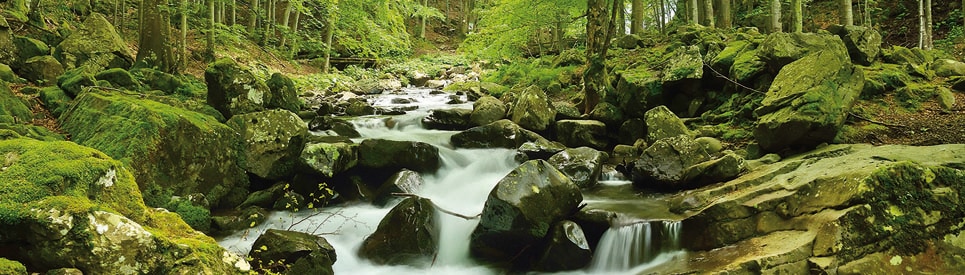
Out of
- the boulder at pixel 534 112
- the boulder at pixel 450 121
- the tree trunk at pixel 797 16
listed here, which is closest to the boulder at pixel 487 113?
the boulder at pixel 450 121

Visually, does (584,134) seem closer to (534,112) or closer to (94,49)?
(534,112)

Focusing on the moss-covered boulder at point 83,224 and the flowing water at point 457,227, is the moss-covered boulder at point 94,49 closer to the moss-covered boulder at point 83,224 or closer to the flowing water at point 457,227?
the flowing water at point 457,227

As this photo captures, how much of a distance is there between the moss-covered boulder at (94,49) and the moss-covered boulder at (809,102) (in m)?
12.5

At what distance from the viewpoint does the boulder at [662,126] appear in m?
8.90

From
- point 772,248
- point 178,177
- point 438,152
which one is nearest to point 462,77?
point 438,152

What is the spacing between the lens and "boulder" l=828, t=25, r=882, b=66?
9.66 meters

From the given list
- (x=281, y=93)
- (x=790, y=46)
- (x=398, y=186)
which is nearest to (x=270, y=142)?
(x=398, y=186)

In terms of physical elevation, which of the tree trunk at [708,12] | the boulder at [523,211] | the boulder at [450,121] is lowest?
the boulder at [523,211]

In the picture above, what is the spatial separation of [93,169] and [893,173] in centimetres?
629

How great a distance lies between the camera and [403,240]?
6047mm

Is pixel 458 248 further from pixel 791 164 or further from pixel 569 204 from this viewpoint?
pixel 791 164

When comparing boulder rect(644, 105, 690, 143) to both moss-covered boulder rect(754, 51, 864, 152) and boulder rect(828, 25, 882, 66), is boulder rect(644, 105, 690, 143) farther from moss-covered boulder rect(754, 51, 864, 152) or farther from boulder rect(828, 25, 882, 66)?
boulder rect(828, 25, 882, 66)

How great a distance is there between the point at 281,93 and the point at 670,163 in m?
7.55

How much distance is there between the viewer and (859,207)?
13.7 feet
